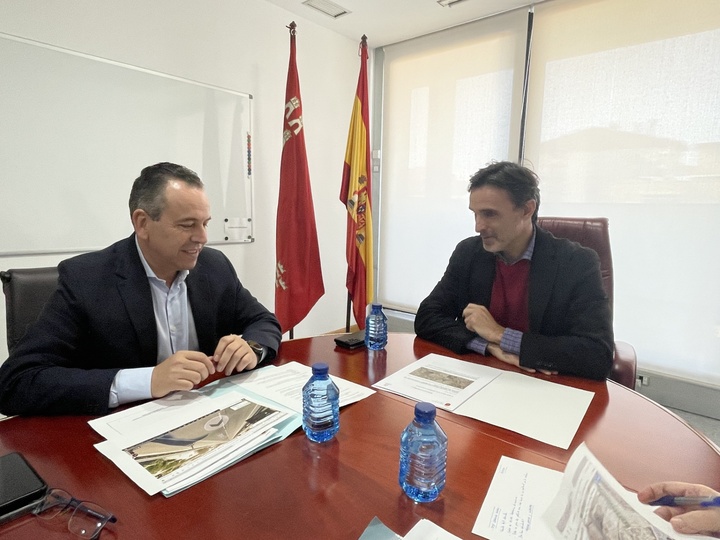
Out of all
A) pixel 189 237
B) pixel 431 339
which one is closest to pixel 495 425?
pixel 431 339

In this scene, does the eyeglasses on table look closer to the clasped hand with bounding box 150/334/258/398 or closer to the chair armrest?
the clasped hand with bounding box 150/334/258/398

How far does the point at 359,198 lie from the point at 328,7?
1412 millimetres

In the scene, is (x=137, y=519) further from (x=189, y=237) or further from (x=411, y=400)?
(x=189, y=237)

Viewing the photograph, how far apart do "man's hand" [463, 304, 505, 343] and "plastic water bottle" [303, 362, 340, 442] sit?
69 cm

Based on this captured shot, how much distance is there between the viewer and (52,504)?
640mm

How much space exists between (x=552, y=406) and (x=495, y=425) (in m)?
0.21

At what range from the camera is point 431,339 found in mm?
1541

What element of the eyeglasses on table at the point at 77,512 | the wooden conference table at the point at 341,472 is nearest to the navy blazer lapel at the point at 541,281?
the wooden conference table at the point at 341,472

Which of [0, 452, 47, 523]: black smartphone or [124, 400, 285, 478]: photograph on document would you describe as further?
[124, 400, 285, 478]: photograph on document

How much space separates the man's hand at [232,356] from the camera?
1121mm

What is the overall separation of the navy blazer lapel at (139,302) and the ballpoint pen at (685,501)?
4.10ft

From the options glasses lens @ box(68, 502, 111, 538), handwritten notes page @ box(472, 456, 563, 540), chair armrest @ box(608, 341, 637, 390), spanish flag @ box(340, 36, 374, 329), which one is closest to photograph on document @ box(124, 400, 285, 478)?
glasses lens @ box(68, 502, 111, 538)

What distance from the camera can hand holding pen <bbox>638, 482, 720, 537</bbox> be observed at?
566 mm

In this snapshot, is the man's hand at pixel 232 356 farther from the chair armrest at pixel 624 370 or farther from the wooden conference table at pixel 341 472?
the chair armrest at pixel 624 370
